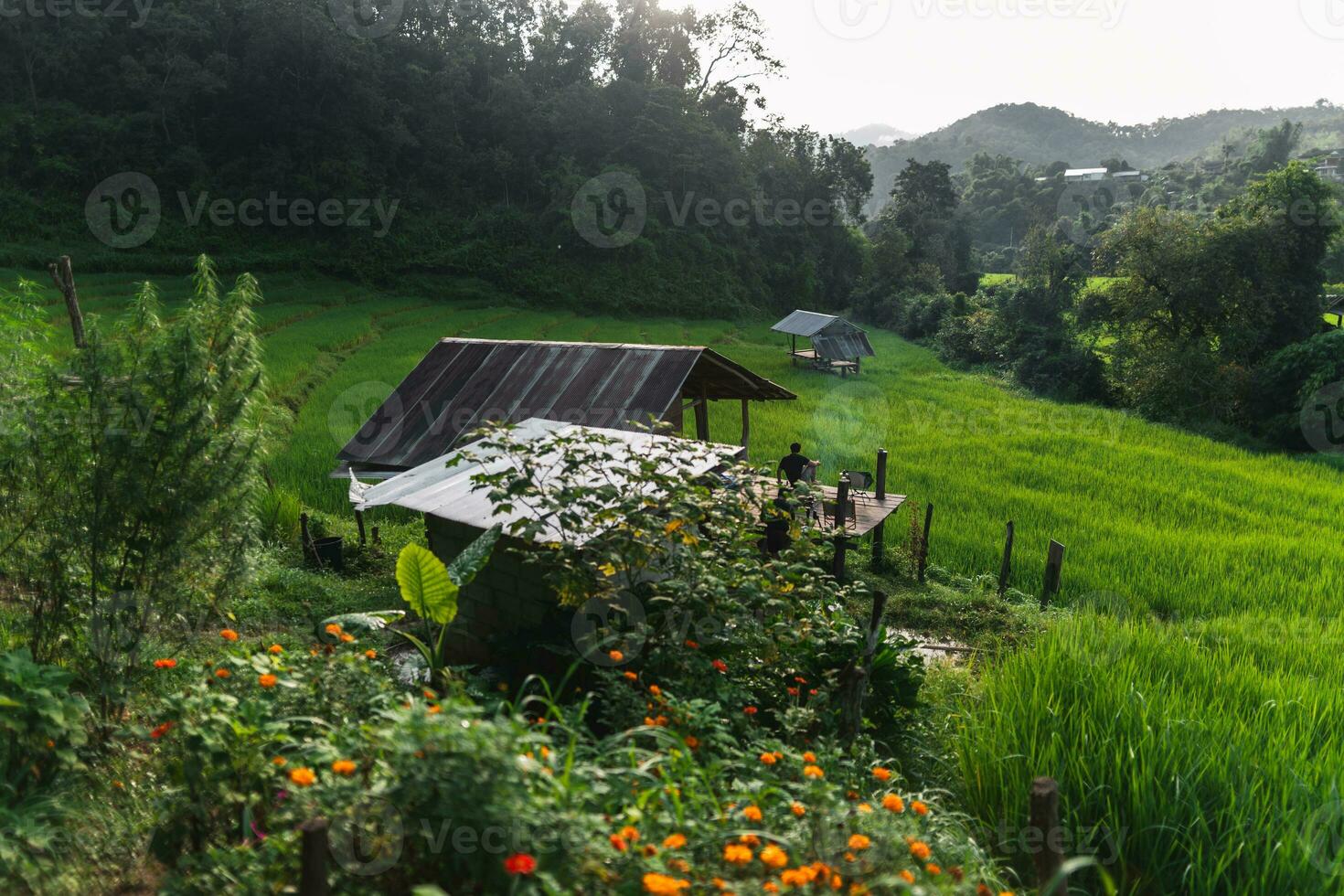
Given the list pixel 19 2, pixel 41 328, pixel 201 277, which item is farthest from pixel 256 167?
pixel 201 277

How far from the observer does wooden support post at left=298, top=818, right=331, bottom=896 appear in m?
1.81

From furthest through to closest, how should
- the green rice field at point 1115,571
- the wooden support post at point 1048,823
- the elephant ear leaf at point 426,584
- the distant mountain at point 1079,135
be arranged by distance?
the distant mountain at point 1079,135
the elephant ear leaf at point 426,584
the green rice field at point 1115,571
the wooden support post at point 1048,823

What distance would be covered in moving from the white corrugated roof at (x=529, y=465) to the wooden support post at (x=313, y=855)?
200cm

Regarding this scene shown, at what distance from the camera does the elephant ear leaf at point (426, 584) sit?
372cm

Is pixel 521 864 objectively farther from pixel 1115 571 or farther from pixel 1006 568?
pixel 1115 571

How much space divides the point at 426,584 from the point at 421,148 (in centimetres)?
3876

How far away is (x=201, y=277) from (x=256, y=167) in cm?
3406

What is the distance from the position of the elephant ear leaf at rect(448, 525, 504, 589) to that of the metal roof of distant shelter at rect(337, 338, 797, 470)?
3757 millimetres

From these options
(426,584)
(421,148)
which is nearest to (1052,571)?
(426,584)

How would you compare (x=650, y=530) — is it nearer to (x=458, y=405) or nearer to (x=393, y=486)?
(x=393, y=486)

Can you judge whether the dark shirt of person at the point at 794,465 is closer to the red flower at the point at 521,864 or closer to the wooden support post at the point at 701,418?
the wooden support post at the point at 701,418

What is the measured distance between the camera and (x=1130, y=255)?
73.9 feet

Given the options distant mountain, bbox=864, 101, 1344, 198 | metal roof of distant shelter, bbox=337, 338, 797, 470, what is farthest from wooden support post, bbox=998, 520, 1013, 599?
distant mountain, bbox=864, 101, 1344, 198

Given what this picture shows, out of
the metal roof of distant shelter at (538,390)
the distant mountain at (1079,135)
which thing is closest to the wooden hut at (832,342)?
the metal roof of distant shelter at (538,390)
